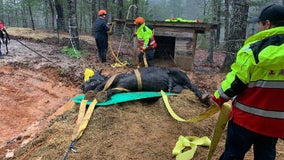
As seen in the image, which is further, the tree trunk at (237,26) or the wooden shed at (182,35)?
the wooden shed at (182,35)

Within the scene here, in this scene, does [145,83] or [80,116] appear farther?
[145,83]

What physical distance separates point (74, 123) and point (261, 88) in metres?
2.91

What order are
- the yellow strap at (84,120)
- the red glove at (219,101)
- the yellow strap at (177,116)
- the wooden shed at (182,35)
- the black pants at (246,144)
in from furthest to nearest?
the wooden shed at (182,35)
the yellow strap at (84,120)
the yellow strap at (177,116)
the red glove at (219,101)
the black pants at (246,144)

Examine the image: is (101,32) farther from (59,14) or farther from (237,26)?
(59,14)

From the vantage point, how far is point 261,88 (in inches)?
91.2

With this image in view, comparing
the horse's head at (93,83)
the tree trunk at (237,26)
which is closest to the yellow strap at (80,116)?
the horse's head at (93,83)

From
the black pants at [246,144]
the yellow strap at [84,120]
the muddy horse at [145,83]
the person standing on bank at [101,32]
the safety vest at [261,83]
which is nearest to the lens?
the safety vest at [261,83]

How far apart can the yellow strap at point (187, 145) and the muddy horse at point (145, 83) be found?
1.48 meters

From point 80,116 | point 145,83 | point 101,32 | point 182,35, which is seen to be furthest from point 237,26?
point 80,116

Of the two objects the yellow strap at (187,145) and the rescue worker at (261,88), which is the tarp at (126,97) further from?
the rescue worker at (261,88)

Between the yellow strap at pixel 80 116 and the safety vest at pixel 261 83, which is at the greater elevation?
the safety vest at pixel 261 83

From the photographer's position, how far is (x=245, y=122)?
7.98ft

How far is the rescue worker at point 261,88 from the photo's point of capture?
222 centimetres

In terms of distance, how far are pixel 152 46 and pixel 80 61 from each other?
3.01 metres
